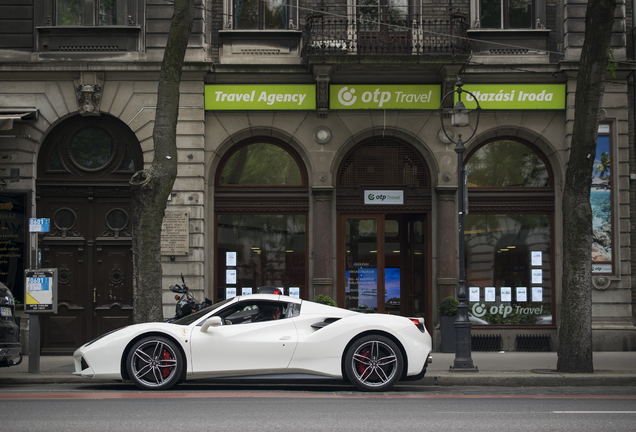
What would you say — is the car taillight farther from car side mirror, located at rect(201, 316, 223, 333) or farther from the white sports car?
car side mirror, located at rect(201, 316, 223, 333)

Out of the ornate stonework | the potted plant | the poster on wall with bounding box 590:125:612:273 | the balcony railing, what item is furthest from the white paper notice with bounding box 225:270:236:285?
the poster on wall with bounding box 590:125:612:273

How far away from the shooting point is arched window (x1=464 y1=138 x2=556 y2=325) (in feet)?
54.1

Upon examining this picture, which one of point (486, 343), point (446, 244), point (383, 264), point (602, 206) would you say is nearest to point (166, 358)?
point (383, 264)

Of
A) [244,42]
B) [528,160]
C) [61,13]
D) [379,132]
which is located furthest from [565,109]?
[61,13]

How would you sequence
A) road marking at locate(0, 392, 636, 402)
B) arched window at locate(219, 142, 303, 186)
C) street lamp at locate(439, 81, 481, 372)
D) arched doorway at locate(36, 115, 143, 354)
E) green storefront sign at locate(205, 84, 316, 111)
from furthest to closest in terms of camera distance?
1. arched window at locate(219, 142, 303, 186)
2. green storefront sign at locate(205, 84, 316, 111)
3. arched doorway at locate(36, 115, 143, 354)
4. street lamp at locate(439, 81, 481, 372)
5. road marking at locate(0, 392, 636, 402)

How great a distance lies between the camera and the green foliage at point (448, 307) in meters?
15.5

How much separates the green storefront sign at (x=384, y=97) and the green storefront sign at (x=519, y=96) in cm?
83

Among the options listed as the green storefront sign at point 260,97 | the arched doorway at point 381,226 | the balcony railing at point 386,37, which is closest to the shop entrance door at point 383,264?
the arched doorway at point 381,226

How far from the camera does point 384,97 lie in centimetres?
1645

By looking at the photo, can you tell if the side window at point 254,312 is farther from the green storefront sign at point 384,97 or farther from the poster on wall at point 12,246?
the poster on wall at point 12,246

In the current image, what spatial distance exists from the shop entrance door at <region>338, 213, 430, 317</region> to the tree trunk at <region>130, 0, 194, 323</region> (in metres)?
5.55

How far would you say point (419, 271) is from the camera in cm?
1694

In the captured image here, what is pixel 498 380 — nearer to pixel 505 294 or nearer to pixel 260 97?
pixel 505 294

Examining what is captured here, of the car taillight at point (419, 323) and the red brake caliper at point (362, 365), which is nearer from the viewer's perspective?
the red brake caliper at point (362, 365)
